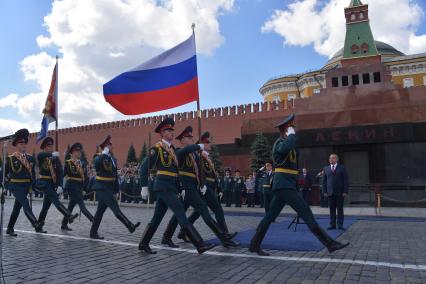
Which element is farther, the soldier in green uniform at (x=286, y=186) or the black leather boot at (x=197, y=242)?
the black leather boot at (x=197, y=242)

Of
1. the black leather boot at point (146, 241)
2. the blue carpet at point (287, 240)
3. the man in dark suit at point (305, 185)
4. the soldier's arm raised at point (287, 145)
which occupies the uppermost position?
the soldier's arm raised at point (287, 145)

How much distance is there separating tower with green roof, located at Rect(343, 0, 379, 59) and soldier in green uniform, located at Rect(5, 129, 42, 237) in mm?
28589

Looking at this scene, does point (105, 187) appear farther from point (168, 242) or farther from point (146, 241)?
point (146, 241)

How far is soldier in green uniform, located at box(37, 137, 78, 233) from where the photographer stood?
7719mm

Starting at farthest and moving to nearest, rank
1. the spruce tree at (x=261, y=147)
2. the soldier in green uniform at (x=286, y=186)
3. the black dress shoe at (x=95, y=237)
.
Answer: the spruce tree at (x=261, y=147) < the black dress shoe at (x=95, y=237) < the soldier in green uniform at (x=286, y=186)

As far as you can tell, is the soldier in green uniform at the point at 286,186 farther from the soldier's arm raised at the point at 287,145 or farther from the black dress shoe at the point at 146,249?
the black dress shoe at the point at 146,249

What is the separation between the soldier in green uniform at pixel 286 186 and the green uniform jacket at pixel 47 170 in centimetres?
461

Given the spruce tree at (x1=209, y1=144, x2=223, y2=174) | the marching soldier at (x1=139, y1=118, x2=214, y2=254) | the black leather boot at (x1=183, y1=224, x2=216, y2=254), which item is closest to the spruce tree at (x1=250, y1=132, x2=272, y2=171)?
A: the spruce tree at (x1=209, y1=144, x2=223, y2=174)

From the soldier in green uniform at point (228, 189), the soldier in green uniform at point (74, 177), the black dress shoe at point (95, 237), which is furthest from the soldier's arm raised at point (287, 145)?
the soldier in green uniform at point (228, 189)

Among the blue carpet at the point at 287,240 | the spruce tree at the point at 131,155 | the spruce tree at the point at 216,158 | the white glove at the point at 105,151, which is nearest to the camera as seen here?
the blue carpet at the point at 287,240

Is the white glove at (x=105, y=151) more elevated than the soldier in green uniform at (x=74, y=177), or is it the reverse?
the white glove at (x=105, y=151)

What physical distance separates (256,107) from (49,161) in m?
28.2

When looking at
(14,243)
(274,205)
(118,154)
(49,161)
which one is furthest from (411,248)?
(118,154)

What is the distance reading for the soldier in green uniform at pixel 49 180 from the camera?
25.3 feet
